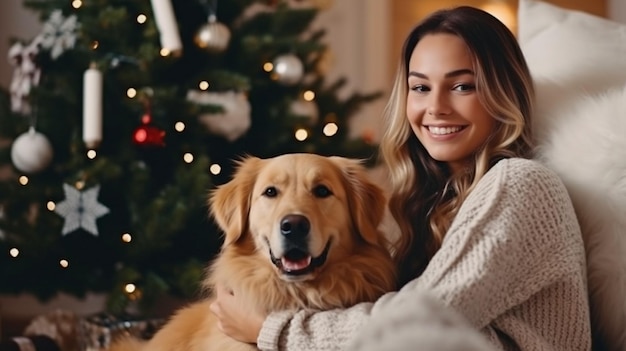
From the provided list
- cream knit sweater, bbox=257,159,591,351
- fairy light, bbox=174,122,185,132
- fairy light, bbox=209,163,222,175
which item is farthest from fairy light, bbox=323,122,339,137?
cream knit sweater, bbox=257,159,591,351

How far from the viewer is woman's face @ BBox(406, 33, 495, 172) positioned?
1784 mm

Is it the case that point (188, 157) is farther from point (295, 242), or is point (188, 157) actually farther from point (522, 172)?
point (522, 172)

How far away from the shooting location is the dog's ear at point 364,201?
187 centimetres

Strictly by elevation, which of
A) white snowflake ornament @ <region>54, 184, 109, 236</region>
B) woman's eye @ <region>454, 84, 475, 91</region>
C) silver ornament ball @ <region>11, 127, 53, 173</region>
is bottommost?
white snowflake ornament @ <region>54, 184, 109, 236</region>

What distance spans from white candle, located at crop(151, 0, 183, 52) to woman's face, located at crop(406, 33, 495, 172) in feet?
4.21

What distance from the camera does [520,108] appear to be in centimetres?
180

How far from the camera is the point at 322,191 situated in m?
1.83

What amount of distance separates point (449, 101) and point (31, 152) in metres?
1.75

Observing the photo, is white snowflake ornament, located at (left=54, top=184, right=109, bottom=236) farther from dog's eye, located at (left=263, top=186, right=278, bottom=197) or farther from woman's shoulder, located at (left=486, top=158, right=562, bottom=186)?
woman's shoulder, located at (left=486, top=158, right=562, bottom=186)

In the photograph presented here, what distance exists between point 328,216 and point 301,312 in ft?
0.83

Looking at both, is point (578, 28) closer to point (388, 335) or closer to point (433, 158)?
point (433, 158)

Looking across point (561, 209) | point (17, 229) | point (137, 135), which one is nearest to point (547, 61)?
point (561, 209)

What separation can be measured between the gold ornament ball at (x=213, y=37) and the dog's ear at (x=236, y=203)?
4.10 feet

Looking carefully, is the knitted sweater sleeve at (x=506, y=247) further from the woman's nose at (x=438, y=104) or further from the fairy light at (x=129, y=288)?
the fairy light at (x=129, y=288)
